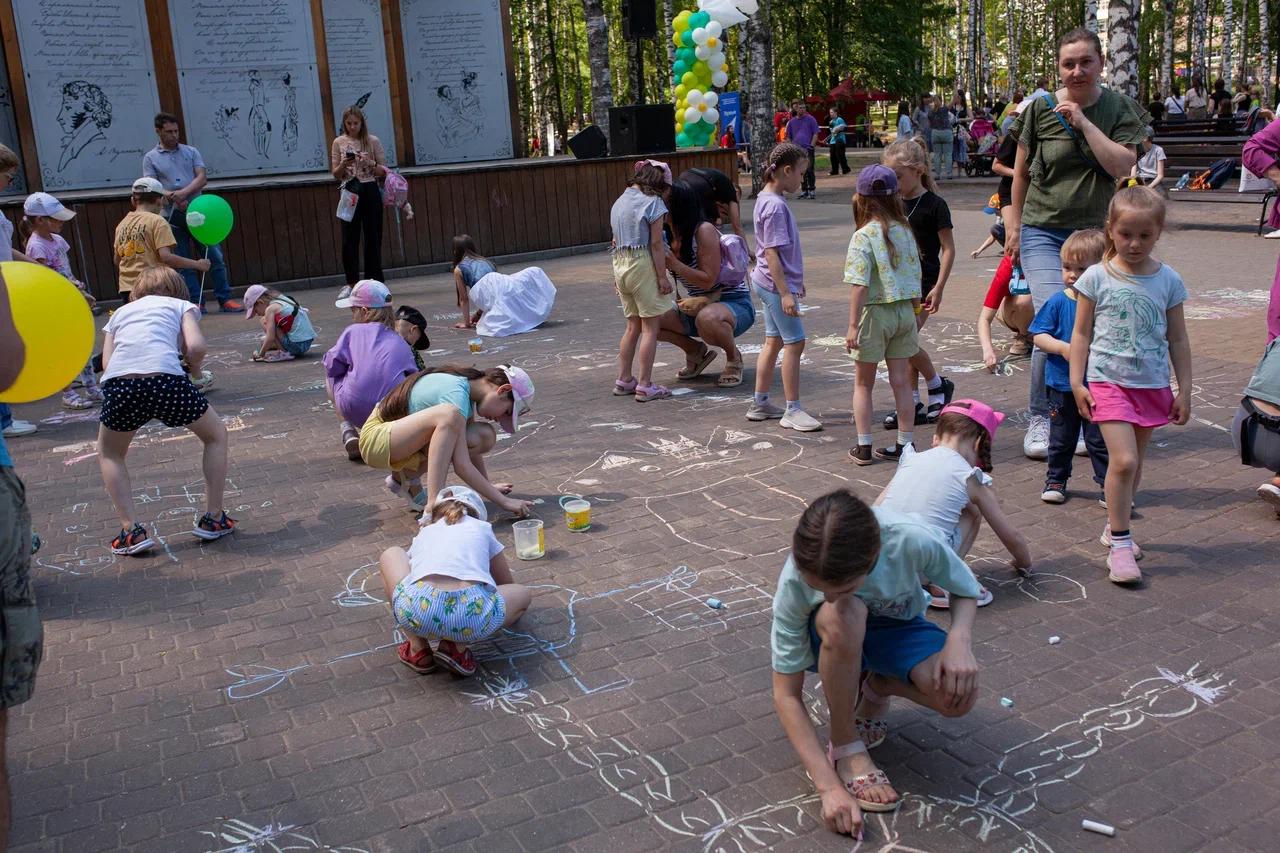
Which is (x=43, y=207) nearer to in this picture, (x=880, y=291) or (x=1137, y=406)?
(x=880, y=291)

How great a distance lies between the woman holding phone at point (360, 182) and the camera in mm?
12188

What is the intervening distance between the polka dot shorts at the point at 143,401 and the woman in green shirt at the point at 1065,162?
414cm

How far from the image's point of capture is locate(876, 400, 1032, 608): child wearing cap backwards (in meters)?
3.87

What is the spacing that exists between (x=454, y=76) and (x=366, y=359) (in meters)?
12.5

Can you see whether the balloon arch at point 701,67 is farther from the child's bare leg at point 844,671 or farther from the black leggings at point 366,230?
the child's bare leg at point 844,671

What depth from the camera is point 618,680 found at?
3.77 metres

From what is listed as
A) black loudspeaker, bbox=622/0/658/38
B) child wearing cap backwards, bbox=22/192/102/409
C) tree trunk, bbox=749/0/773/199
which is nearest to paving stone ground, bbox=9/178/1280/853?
child wearing cap backwards, bbox=22/192/102/409

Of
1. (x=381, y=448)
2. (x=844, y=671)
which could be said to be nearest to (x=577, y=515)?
(x=381, y=448)

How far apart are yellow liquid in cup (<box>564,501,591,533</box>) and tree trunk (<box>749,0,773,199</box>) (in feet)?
54.9

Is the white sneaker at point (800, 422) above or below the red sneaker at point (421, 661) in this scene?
above

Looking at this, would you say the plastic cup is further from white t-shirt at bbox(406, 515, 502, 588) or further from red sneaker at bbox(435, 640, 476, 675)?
red sneaker at bbox(435, 640, 476, 675)

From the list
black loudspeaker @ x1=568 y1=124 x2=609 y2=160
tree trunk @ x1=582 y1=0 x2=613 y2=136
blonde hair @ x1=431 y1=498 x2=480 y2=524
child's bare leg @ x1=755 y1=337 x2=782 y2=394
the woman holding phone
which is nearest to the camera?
blonde hair @ x1=431 y1=498 x2=480 y2=524

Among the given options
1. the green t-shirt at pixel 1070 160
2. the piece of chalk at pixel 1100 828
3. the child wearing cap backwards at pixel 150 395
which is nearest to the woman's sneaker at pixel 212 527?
the child wearing cap backwards at pixel 150 395

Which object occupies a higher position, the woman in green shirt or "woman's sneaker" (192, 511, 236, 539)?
the woman in green shirt
